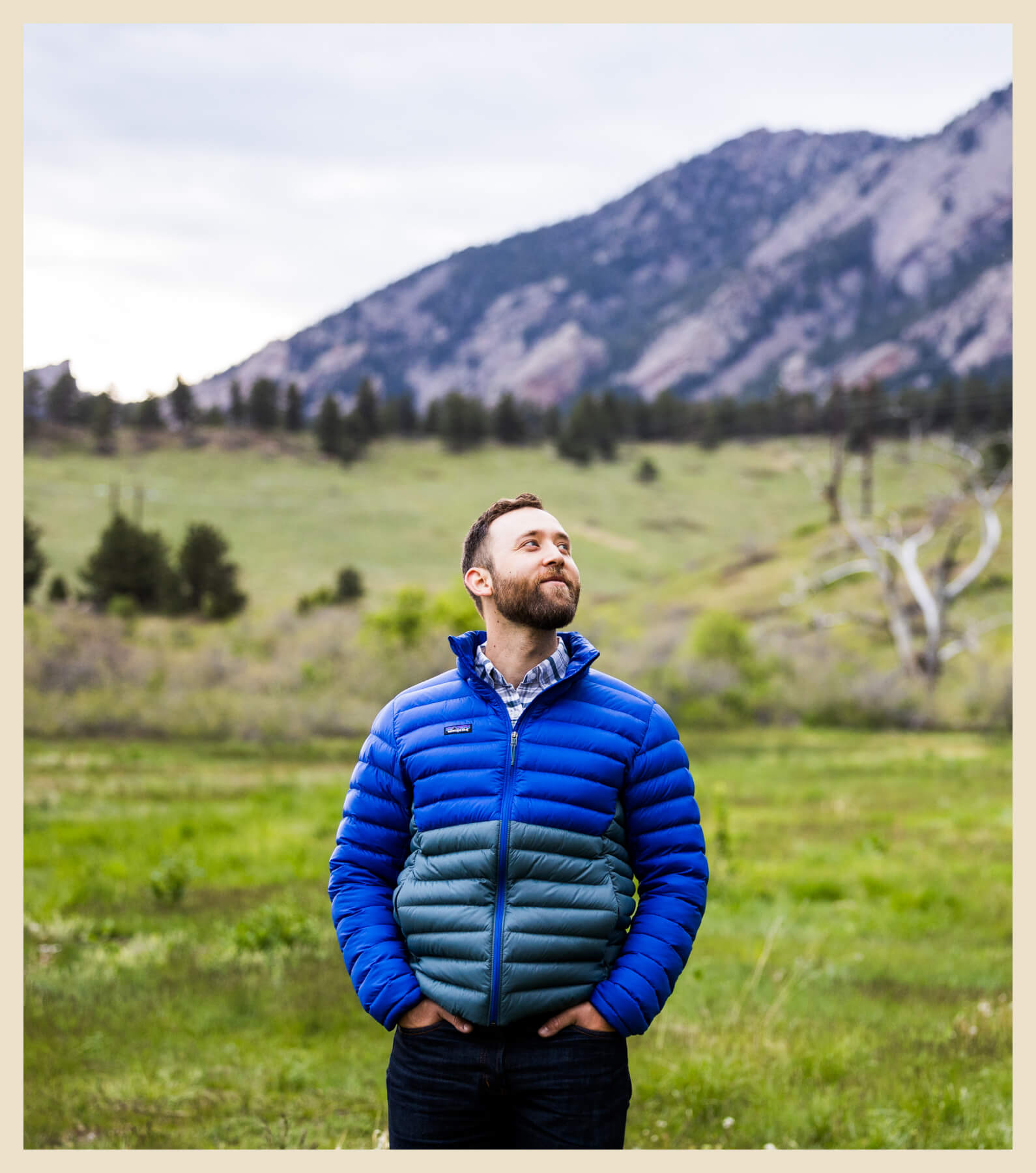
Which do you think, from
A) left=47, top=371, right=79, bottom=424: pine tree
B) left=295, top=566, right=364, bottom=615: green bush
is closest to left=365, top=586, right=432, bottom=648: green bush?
left=295, top=566, right=364, bottom=615: green bush

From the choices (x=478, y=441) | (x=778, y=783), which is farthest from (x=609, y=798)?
(x=478, y=441)

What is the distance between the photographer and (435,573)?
4884cm

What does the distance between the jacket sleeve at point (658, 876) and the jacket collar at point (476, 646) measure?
0.23 meters

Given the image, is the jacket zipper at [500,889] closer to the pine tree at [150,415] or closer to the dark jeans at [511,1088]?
the dark jeans at [511,1088]

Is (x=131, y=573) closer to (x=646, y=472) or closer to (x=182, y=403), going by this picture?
(x=182, y=403)

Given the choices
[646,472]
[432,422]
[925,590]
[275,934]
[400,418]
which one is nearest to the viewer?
[275,934]

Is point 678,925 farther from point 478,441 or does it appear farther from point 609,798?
point 478,441

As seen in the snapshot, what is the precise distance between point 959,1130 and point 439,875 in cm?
367

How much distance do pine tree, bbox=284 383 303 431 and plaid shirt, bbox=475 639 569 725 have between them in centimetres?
6279

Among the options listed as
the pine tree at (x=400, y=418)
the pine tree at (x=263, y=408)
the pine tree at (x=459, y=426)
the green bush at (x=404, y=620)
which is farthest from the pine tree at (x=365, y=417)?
the green bush at (x=404, y=620)

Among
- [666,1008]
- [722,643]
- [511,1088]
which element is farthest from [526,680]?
[722,643]

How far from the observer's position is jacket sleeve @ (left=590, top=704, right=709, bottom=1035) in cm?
266

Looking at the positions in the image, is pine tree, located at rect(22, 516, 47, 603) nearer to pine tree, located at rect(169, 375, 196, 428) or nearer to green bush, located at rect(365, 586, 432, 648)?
green bush, located at rect(365, 586, 432, 648)

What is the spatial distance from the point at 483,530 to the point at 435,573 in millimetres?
46081
